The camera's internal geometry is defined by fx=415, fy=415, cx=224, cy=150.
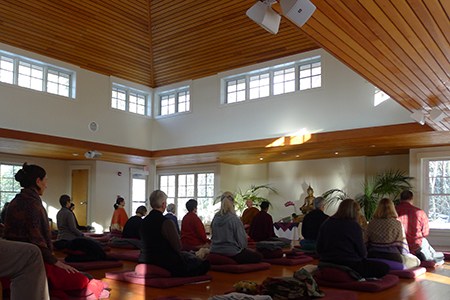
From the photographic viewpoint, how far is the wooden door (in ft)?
45.7

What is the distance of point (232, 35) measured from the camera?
10.8 m

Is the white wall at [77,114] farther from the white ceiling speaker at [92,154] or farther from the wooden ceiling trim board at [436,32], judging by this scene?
the wooden ceiling trim board at [436,32]

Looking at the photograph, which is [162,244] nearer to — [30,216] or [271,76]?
[30,216]

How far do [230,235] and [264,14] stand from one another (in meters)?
3.58

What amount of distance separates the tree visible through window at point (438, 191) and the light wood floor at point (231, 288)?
5288mm

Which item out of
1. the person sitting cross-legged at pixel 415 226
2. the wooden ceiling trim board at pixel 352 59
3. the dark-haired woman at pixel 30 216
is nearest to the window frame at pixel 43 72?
the dark-haired woman at pixel 30 216

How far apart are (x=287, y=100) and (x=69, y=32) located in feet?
19.0

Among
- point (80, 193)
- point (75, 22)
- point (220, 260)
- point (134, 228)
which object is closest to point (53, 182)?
point (80, 193)

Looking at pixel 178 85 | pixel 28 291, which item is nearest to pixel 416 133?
pixel 178 85

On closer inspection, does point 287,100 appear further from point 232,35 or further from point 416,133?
point 416,133

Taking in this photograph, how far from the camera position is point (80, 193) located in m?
14.1

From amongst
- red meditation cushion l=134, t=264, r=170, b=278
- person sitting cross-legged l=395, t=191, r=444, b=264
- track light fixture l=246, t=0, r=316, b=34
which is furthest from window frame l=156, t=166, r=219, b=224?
track light fixture l=246, t=0, r=316, b=34

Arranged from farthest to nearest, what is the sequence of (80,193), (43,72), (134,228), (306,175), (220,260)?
(80,193) < (306,175) < (43,72) < (134,228) < (220,260)

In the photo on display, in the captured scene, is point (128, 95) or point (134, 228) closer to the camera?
point (134, 228)
